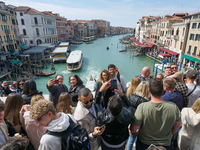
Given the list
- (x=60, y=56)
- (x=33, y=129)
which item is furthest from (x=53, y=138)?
(x=60, y=56)

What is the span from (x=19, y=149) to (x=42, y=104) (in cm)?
45

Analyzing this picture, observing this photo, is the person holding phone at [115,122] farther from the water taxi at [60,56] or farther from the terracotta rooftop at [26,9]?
the terracotta rooftop at [26,9]

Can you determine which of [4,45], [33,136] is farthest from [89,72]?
[33,136]

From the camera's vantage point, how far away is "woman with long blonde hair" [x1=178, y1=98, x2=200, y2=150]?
6.15 feet

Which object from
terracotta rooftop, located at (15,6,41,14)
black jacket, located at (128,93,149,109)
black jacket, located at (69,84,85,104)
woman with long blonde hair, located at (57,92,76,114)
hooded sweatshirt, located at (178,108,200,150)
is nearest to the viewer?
hooded sweatshirt, located at (178,108,200,150)

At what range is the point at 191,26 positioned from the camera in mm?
18688

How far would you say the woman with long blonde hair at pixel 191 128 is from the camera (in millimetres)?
1875

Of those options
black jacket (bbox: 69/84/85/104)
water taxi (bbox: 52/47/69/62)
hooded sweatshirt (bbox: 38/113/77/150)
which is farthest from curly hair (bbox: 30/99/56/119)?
water taxi (bbox: 52/47/69/62)

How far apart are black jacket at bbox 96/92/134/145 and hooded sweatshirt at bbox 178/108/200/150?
859mm

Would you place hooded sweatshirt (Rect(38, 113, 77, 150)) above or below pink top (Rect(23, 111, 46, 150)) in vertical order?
above

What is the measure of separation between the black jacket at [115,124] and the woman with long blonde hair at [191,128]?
0.86 metres

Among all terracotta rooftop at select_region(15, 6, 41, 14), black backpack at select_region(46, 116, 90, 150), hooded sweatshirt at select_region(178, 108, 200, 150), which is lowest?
hooded sweatshirt at select_region(178, 108, 200, 150)

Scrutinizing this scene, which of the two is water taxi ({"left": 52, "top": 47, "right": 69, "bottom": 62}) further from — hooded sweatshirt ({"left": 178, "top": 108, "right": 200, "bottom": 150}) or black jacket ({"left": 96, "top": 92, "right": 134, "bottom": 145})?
hooded sweatshirt ({"left": 178, "top": 108, "right": 200, "bottom": 150})

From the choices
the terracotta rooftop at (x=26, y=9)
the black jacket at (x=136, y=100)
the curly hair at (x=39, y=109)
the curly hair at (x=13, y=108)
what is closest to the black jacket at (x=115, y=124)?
the black jacket at (x=136, y=100)
